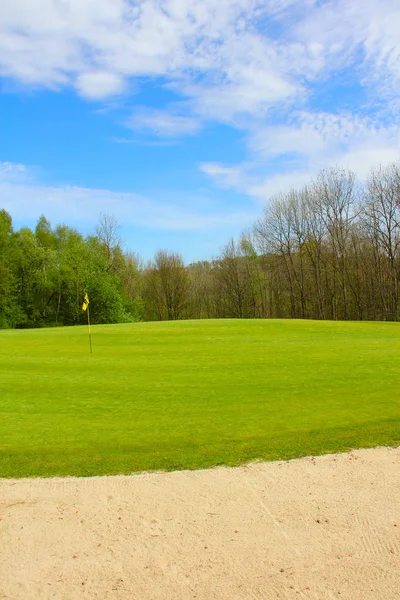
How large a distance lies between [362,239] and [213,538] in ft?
162

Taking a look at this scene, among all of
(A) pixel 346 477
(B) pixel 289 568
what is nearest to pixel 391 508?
(A) pixel 346 477

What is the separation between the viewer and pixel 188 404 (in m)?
8.52

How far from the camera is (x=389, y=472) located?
526cm

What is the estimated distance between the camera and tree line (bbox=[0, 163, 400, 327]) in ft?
151

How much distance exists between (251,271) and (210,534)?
57743mm

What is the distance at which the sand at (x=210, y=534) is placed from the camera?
330 cm

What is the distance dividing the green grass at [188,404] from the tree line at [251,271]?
32.0 metres

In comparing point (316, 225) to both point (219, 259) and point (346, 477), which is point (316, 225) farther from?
point (346, 477)

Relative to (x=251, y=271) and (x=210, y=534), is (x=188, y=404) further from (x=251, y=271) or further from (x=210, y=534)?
(x=251, y=271)

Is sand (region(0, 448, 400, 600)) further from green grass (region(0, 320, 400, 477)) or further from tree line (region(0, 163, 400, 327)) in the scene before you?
tree line (region(0, 163, 400, 327))

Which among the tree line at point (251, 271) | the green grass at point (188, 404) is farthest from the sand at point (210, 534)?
the tree line at point (251, 271)

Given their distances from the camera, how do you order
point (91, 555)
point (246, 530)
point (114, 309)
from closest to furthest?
point (91, 555), point (246, 530), point (114, 309)

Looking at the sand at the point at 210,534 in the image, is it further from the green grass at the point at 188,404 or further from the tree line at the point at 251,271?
the tree line at the point at 251,271

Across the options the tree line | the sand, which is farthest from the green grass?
the tree line
